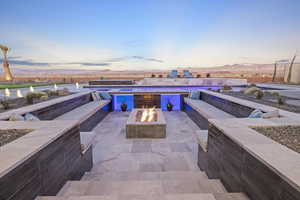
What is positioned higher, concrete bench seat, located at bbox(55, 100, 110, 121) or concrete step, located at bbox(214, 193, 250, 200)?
concrete bench seat, located at bbox(55, 100, 110, 121)

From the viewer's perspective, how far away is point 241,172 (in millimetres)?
1396

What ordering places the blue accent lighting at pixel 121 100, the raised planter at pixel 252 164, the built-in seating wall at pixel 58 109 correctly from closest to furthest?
the raised planter at pixel 252 164 → the built-in seating wall at pixel 58 109 → the blue accent lighting at pixel 121 100

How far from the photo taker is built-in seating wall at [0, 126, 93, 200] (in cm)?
103

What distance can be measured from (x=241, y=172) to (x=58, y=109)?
470 cm

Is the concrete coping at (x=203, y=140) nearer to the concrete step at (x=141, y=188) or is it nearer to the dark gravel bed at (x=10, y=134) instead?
the concrete step at (x=141, y=188)

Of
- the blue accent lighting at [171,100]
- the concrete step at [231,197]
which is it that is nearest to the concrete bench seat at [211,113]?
the concrete step at [231,197]

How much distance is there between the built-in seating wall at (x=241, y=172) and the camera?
96 cm

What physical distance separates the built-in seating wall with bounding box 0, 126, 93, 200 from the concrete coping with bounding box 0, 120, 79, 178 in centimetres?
4

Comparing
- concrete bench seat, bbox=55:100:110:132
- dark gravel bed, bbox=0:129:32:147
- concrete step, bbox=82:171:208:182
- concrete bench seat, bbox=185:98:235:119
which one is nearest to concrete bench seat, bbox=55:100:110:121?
concrete bench seat, bbox=55:100:110:132

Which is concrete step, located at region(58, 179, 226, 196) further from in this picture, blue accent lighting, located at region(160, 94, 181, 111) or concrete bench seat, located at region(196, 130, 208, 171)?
blue accent lighting, located at region(160, 94, 181, 111)

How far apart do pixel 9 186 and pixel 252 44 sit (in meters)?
17.6

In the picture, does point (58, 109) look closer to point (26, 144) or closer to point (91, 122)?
point (91, 122)

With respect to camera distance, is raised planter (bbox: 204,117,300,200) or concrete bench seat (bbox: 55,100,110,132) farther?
concrete bench seat (bbox: 55,100,110,132)

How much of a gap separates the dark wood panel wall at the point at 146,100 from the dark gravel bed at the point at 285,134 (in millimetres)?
6471
